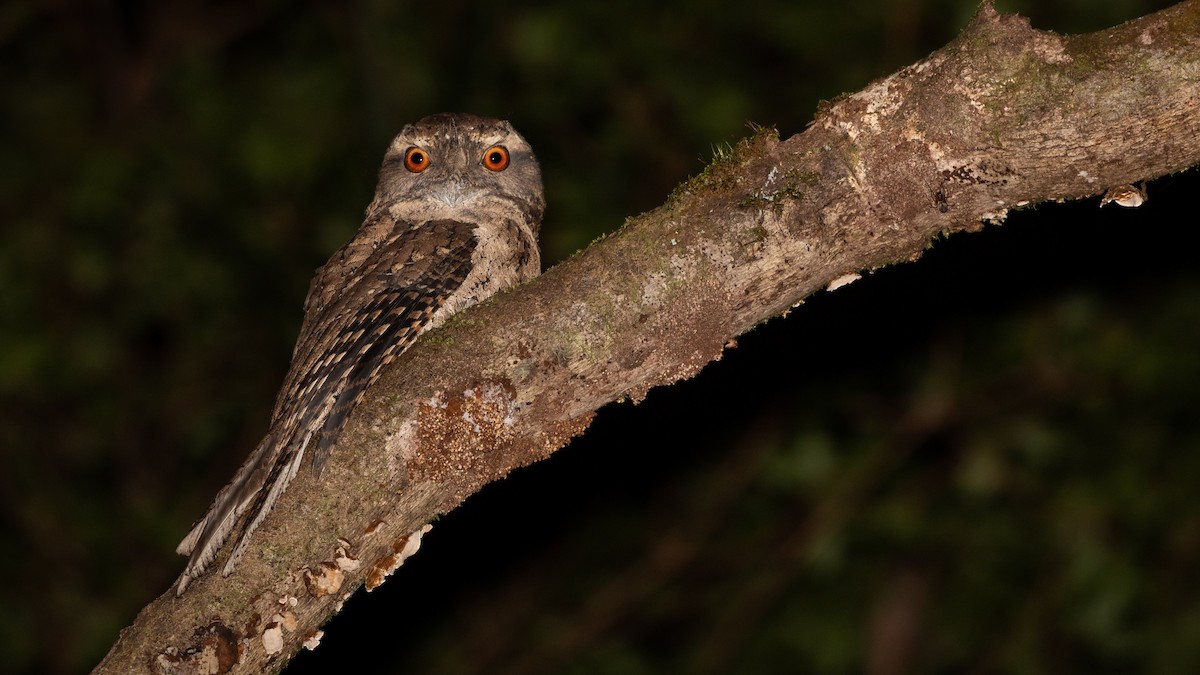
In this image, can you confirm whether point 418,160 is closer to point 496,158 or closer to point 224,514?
point 496,158

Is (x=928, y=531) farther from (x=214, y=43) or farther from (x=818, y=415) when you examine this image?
(x=214, y=43)

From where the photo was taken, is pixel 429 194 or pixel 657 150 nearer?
pixel 429 194

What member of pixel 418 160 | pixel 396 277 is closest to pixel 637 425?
pixel 418 160

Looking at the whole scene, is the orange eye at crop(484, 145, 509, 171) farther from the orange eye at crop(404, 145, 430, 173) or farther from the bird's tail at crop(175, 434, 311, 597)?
the bird's tail at crop(175, 434, 311, 597)

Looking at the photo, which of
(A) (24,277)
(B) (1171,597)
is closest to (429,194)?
(A) (24,277)

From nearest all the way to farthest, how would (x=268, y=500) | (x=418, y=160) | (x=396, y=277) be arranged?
(x=268, y=500)
(x=396, y=277)
(x=418, y=160)

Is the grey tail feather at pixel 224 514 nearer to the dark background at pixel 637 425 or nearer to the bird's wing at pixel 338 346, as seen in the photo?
the bird's wing at pixel 338 346

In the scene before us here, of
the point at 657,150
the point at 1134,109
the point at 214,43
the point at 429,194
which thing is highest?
the point at 214,43
